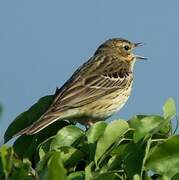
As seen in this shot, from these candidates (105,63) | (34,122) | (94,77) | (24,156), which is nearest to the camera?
(24,156)

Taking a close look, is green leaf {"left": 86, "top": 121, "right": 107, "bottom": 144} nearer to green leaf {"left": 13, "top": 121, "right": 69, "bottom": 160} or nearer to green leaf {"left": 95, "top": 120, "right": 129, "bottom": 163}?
→ green leaf {"left": 95, "top": 120, "right": 129, "bottom": 163}

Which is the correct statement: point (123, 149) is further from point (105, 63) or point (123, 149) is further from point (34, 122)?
point (105, 63)

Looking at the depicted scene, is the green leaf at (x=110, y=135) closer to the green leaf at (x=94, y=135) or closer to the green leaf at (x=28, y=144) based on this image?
the green leaf at (x=94, y=135)

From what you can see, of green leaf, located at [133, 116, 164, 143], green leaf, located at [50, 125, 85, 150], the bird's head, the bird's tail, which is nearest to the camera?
green leaf, located at [133, 116, 164, 143]

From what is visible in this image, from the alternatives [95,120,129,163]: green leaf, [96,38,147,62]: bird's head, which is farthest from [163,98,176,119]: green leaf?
[96,38,147,62]: bird's head

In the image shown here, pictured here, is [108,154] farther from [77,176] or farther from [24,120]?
[24,120]

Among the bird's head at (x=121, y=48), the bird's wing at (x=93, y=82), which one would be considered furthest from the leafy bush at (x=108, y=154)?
the bird's head at (x=121, y=48)

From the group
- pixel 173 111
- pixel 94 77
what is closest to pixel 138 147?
pixel 173 111
